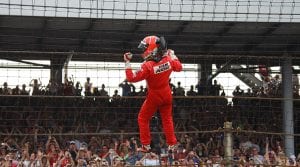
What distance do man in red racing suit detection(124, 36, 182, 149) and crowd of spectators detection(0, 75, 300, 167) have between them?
1.07 meters

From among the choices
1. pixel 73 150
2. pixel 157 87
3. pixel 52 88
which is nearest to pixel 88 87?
pixel 52 88

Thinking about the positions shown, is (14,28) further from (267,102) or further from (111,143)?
(267,102)

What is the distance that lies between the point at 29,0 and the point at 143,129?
656cm

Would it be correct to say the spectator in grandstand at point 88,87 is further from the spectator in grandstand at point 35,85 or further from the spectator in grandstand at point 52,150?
the spectator in grandstand at point 52,150

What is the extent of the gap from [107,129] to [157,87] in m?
5.03

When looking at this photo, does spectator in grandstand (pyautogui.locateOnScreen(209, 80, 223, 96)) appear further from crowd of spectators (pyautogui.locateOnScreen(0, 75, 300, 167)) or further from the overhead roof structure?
the overhead roof structure

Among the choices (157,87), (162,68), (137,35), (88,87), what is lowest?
(157,87)

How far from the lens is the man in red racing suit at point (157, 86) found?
8031 mm

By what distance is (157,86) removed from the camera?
27.0 feet

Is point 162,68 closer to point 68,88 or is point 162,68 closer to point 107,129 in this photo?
point 68,88

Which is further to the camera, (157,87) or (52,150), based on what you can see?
(52,150)

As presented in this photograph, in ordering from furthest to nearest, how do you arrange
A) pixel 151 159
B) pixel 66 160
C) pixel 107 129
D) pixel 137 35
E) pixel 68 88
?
pixel 137 35 → pixel 107 129 → pixel 68 88 → pixel 66 160 → pixel 151 159

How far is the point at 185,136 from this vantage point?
12.3 metres

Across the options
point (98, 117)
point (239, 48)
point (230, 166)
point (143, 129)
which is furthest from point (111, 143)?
point (239, 48)
